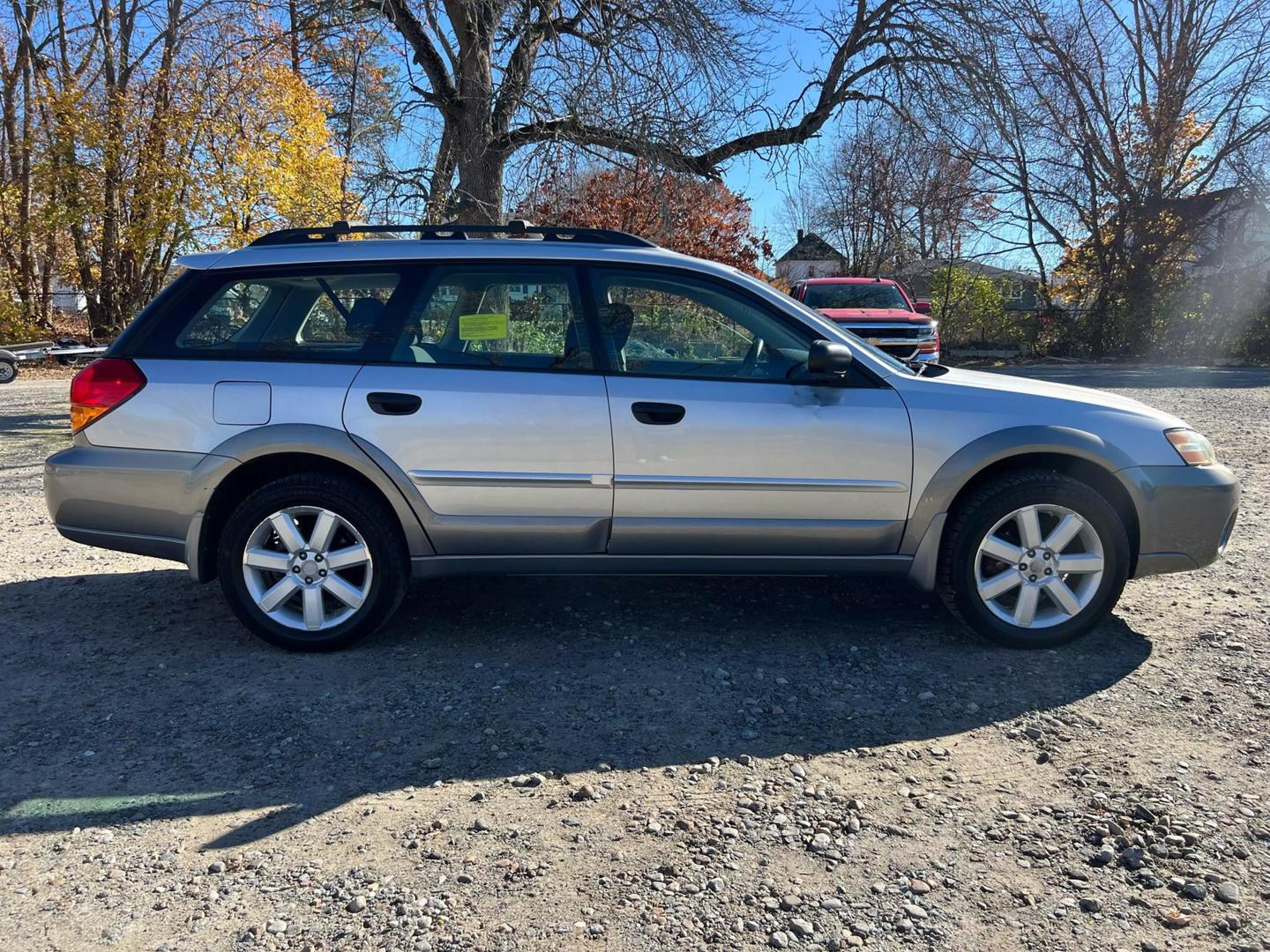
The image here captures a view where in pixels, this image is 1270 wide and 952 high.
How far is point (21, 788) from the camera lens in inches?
119

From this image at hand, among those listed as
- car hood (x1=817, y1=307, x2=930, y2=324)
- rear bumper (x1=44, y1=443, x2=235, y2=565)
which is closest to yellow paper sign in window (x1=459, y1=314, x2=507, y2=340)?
rear bumper (x1=44, y1=443, x2=235, y2=565)

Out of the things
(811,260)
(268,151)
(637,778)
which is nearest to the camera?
(637,778)

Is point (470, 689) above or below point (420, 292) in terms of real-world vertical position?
below

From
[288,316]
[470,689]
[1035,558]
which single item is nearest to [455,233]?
[288,316]

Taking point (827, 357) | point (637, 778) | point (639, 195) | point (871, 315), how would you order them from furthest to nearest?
point (871, 315), point (639, 195), point (827, 357), point (637, 778)

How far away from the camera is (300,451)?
401 cm

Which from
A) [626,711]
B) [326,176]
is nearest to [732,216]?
[326,176]

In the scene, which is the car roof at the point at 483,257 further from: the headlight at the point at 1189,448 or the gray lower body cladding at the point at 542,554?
the headlight at the point at 1189,448

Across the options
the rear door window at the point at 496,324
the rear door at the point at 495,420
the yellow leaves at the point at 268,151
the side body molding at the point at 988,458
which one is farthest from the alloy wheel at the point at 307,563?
the yellow leaves at the point at 268,151

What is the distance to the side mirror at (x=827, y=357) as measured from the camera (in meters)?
3.90

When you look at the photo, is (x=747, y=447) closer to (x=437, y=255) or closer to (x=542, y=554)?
(x=542, y=554)

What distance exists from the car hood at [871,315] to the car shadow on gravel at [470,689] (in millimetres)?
9217

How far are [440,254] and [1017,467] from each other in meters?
2.75

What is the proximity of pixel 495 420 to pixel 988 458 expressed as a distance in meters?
2.13
